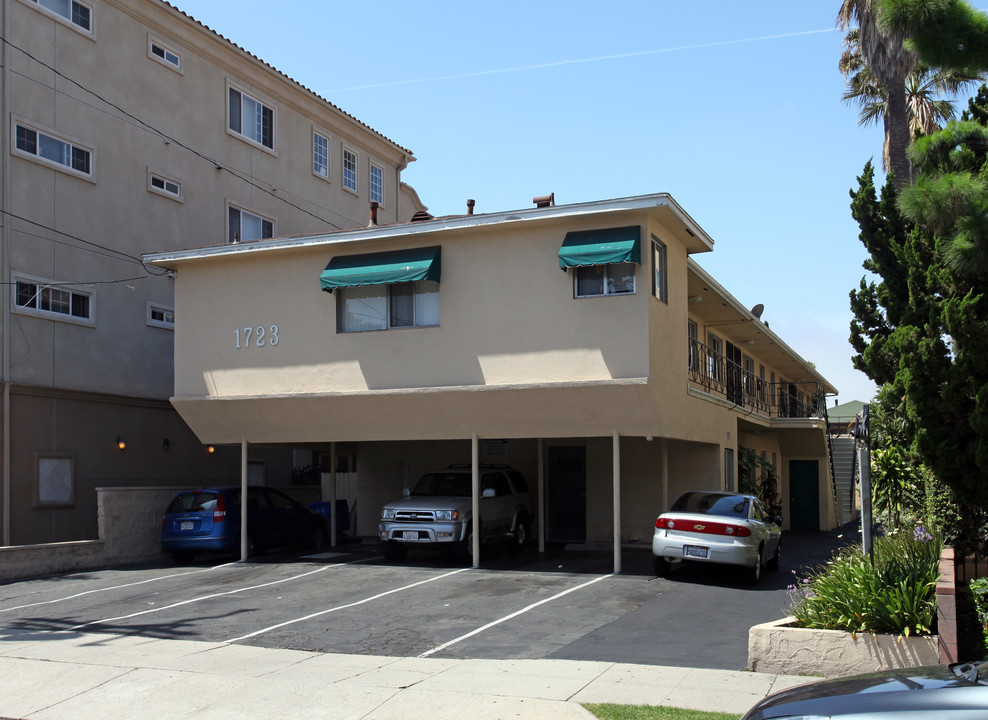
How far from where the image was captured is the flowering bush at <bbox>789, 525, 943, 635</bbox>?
9.02 metres

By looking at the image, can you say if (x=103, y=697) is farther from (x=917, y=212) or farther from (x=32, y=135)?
(x=32, y=135)

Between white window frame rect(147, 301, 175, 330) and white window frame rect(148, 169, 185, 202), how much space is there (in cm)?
269

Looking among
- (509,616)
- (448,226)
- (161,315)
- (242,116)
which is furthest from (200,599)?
(242,116)

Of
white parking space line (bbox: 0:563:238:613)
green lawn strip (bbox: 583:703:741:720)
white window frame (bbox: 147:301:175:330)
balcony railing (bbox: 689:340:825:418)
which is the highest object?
white window frame (bbox: 147:301:175:330)

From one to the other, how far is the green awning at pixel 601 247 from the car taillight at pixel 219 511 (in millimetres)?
8381

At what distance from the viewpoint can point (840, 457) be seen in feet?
105

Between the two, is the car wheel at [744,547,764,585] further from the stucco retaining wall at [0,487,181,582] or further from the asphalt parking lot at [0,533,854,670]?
the stucco retaining wall at [0,487,181,582]

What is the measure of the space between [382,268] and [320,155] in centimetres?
1329

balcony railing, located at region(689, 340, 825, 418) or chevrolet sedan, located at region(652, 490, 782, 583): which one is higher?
balcony railing, located at region(689, 340, 825, 418)

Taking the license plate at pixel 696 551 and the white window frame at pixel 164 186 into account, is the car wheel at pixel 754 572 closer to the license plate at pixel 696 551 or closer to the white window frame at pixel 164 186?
the license plate at pixel 696 551

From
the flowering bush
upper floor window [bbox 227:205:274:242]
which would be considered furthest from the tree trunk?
upper floor window [bbox 227:205:274:242]

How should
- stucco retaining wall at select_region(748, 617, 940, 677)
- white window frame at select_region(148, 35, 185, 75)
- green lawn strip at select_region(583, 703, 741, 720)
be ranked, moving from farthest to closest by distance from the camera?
white window frame at select_region(148, 35, 185, 75) < stucco retaining wall at select_region(748, 617, 940, 677) < green lawn strip at select_region(583, 703, 741, 720)

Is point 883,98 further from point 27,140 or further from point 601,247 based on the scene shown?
point 27,140

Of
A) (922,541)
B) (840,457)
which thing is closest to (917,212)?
(922,541)
